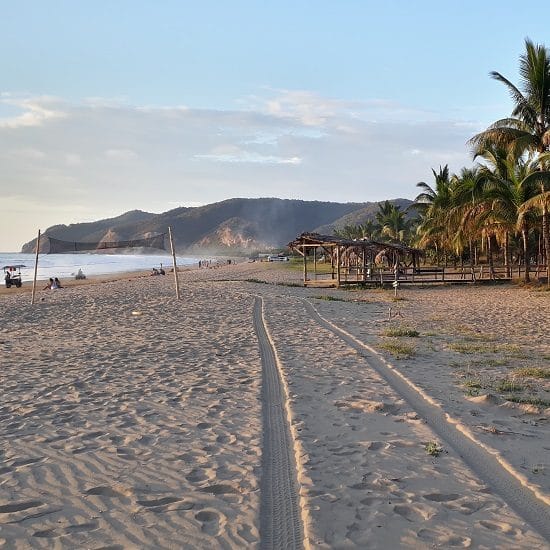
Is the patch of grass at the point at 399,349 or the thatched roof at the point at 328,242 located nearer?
the patch of grass at the point at 399,349

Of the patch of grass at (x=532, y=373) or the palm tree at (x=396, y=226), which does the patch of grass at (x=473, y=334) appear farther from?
the palm tree at (x=396, y=226)

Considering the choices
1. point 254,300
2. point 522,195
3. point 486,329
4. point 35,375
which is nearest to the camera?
point 35,375

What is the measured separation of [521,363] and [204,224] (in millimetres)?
194632

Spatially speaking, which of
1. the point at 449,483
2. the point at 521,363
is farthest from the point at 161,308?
the point at 449,483

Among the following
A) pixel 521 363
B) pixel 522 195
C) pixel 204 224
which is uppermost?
pixel 204 224

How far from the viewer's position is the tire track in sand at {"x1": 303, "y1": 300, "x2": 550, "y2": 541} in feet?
11.6

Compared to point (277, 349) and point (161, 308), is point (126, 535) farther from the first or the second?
point (161, 308)

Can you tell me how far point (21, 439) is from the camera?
493 centimetres

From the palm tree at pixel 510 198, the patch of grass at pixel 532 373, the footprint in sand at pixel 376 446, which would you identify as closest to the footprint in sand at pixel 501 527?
the footprint in sand at pixel 376 446

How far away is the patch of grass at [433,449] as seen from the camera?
451 centimetres

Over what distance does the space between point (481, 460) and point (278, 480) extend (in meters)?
1.68

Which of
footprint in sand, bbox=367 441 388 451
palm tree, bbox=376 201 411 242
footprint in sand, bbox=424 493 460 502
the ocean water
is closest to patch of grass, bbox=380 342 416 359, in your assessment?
footprint in sand, bbox=367 441 388 451

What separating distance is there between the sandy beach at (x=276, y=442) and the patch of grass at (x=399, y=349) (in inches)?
1.7

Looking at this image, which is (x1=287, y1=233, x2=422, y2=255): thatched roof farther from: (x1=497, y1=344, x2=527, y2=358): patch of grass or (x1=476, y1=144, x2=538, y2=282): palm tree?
(x1=497, y1=344, x2=527, y2=358): patch of grass
